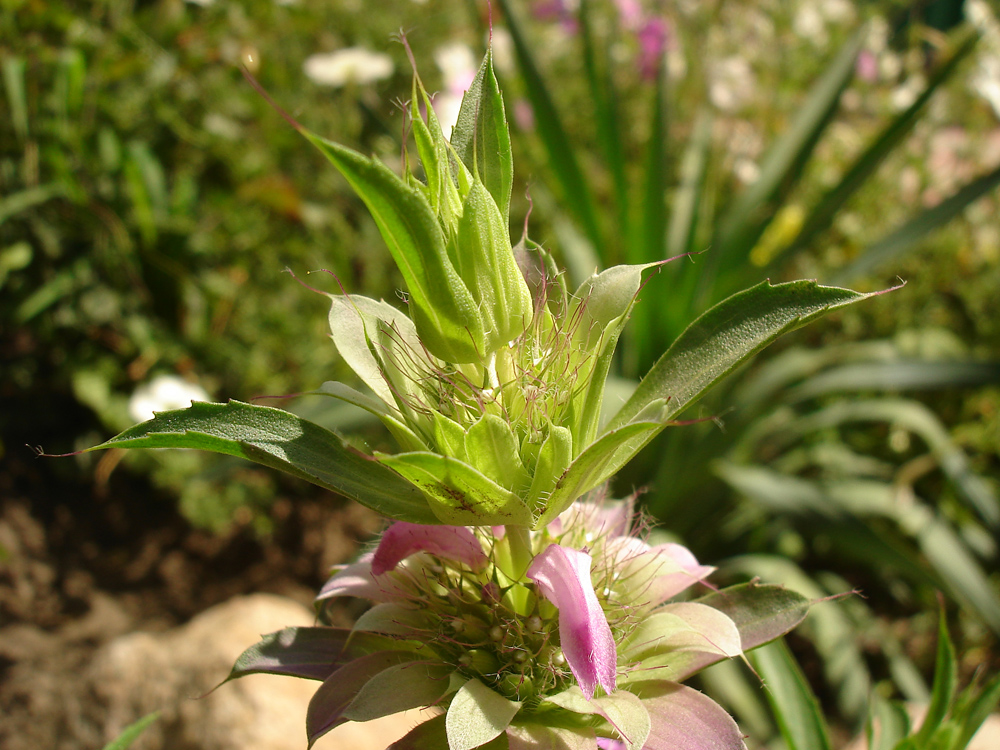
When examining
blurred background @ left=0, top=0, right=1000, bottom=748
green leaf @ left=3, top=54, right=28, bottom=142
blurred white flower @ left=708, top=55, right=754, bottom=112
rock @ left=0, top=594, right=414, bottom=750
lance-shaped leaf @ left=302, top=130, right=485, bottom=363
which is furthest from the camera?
blurred white flower @ left=708, top=55, right=754, bottom=112

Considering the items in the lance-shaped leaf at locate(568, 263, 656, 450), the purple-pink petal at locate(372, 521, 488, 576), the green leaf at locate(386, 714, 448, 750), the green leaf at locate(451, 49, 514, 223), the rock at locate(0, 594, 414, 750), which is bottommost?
the rock at locate(0, 594, 414, 750)

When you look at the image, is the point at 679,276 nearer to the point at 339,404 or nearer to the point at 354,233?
the point at 339,404

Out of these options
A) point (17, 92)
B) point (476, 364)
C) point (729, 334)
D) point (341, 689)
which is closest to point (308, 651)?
point (341, 689)

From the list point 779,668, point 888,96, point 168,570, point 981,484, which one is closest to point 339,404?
point 168,570

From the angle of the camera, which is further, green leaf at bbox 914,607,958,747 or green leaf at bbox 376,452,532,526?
green leaf at bbox 914,607,958,747

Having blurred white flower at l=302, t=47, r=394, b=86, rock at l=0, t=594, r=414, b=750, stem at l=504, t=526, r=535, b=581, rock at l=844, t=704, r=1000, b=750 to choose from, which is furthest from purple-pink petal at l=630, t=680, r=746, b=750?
blurred white flower at l=302, t=47, r=394, b=86

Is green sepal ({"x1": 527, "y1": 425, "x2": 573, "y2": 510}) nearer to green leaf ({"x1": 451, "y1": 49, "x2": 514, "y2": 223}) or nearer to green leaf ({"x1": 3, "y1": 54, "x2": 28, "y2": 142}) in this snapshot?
green leaf ({"x1": 451, "y1": 49, "x2": 514, "y2": 223})

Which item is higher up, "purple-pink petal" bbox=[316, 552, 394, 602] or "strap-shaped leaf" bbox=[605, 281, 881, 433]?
"strap-shaped leaf" bbox=[605, 281, 881, 433]
